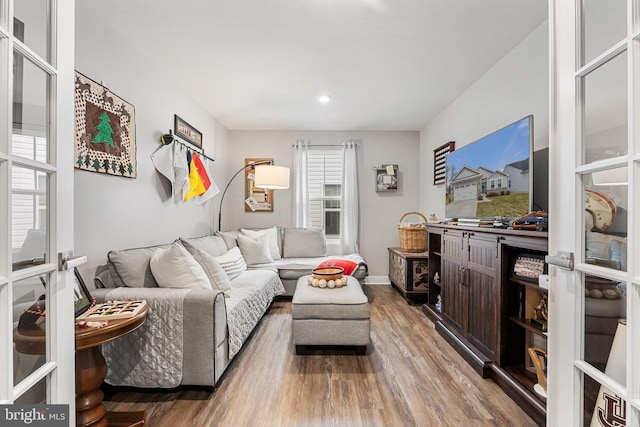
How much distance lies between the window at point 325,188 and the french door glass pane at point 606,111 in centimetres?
401

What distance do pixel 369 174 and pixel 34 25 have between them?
426 centimetres

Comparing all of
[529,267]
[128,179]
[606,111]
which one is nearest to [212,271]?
[128,179]

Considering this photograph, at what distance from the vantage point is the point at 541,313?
5.64 ft

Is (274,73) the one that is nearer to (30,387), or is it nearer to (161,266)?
(161,266)

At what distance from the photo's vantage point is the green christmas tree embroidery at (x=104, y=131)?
6.37 feet

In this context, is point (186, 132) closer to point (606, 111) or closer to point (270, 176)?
point (270, 176)

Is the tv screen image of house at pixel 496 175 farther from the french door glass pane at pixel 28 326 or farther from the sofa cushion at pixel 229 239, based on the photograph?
the sofa cushion at pixel 229 239

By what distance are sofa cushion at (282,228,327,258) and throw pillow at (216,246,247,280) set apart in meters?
1.16

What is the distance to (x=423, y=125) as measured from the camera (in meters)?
4.45

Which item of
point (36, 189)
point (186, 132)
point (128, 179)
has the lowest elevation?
point (36, 189)

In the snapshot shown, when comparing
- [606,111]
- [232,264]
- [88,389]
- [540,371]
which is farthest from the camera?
[232,264]

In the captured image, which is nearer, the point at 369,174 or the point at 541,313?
the point at 541,313

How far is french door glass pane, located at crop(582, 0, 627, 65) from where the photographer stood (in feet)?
2.35

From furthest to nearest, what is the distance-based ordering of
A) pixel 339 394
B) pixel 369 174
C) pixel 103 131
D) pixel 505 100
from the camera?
pixel 369 174, pixel 505 100, pixel 103 131, pixel 339 394
